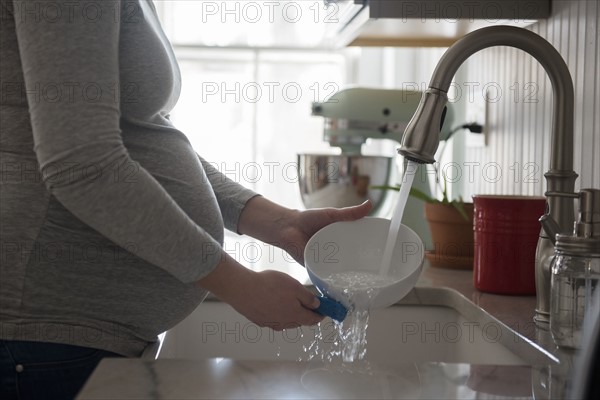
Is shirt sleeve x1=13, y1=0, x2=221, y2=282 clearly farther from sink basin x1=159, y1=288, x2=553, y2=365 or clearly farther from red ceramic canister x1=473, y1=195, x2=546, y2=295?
red ceramic canister x1=473, y1=195, x2=546, y2=295

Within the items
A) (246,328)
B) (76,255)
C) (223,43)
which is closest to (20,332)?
(76,255)

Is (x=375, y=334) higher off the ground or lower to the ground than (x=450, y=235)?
lower

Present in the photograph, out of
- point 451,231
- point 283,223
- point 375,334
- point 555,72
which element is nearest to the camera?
point 555,72

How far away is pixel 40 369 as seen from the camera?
2.46 ft

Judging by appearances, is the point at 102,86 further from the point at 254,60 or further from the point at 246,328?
the point at 254,60

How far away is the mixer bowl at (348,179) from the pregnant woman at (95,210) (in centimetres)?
109

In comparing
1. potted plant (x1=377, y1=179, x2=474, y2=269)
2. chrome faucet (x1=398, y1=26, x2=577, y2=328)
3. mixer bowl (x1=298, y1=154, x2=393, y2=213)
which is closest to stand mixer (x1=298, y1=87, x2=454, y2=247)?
mixer bowl (x1=298, y1=154, x2=393, y2=213)

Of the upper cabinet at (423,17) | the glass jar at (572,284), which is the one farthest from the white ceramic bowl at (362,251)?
the upper cabinet at (423,17)

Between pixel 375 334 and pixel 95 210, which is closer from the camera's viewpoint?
pixel 95 210

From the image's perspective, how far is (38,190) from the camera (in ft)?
2.50

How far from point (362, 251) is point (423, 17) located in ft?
2.15

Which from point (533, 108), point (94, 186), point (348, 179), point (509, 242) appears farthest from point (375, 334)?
point (348, 179)

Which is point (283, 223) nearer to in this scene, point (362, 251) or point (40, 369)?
point (362, 251)

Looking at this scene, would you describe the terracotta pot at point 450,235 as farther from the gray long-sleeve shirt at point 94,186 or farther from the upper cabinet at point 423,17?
the gray long-sleeve shirt at point 94,186
